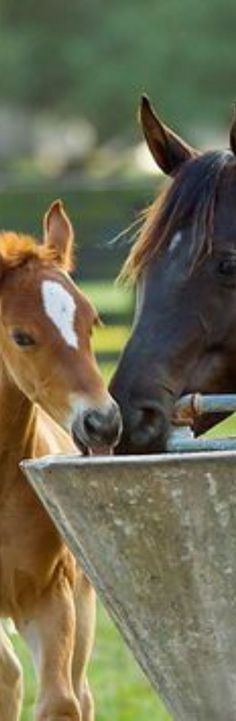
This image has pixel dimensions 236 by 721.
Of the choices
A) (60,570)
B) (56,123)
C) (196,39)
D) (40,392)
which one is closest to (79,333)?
(40,392)

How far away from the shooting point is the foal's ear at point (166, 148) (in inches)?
245

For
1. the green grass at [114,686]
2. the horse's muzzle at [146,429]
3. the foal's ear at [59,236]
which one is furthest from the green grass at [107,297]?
the horse's muzzle at [146,429]

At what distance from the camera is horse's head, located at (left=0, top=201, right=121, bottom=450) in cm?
625

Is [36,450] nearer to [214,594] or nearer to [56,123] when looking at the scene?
[214,594]

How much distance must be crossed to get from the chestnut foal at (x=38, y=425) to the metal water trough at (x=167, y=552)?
53.0 inches

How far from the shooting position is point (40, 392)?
6.40m

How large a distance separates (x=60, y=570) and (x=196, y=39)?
35.4 meters

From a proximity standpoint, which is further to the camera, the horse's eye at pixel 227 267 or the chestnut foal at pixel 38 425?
the chestnut foal at pixel 38 425

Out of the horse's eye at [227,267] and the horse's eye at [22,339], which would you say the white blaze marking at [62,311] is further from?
the horse's eye at [227,267]

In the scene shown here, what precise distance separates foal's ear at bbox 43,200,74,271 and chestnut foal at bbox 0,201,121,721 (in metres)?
0.01

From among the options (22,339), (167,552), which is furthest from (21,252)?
(167,552)

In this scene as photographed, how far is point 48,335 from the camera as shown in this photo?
6359mm

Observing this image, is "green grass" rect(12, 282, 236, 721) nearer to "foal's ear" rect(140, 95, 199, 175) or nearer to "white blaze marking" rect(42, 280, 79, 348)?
"white blaze marking" rect(42, 280, 79, 348)

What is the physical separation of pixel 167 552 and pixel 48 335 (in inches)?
75.9
